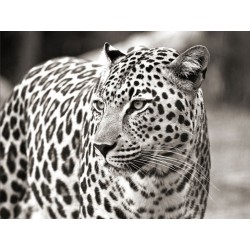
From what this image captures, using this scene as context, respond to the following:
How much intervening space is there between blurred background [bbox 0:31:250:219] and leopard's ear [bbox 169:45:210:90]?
0.57 meters

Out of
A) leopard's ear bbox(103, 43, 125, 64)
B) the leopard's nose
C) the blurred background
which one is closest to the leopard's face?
the leopard's nose

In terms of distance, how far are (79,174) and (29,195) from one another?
27.0 inches

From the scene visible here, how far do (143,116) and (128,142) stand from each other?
0.18m

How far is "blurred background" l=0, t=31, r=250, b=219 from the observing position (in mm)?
4688

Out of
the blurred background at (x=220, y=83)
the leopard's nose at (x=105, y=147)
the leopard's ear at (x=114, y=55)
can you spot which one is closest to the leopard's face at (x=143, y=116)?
the leopard's nose at (x=105, y=147)

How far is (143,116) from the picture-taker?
150 inches

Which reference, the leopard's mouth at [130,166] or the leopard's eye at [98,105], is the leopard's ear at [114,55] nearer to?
the leopard's eye at [98,105]

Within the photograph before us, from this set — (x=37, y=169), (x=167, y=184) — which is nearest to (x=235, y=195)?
(x=167, y=184)

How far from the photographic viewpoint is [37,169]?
15.4 ft

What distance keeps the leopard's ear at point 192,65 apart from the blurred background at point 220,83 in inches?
22.3

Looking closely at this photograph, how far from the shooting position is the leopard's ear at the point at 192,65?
12.7ft

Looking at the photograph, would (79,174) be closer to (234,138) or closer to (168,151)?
(168,151)

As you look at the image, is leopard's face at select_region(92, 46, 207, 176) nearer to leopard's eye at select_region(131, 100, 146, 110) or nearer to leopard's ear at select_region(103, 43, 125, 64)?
leopard's eye at select_region(131, 100, 146, 110)

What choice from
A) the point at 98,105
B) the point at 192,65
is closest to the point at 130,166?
the point at 98,105
